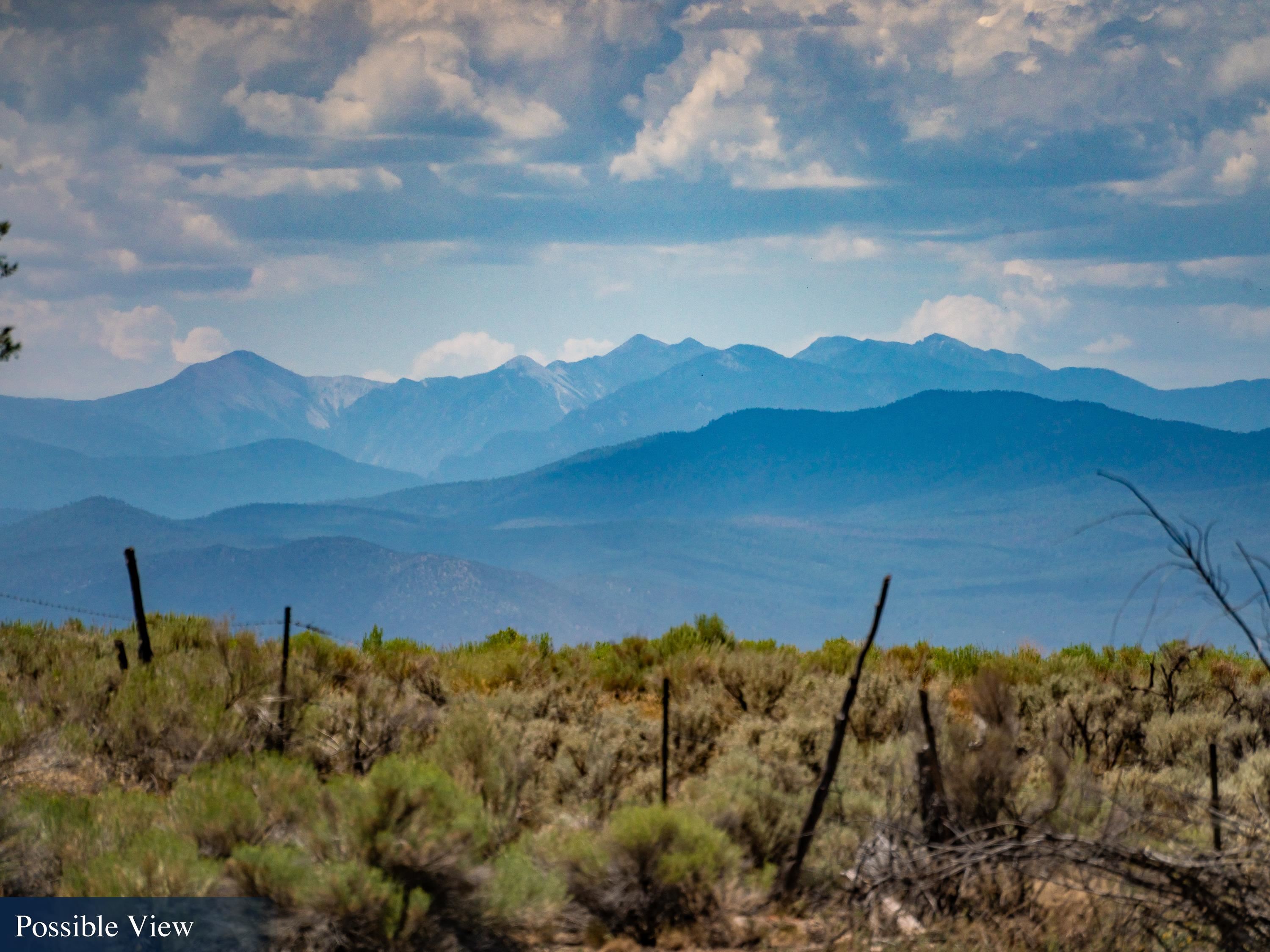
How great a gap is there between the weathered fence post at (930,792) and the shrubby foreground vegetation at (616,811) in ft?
0.44

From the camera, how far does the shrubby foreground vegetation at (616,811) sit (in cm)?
671

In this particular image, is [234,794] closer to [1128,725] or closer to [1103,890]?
[1103,890]

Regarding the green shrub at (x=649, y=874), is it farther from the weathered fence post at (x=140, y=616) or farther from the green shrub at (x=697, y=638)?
the green shrub at (x=697, y=638)

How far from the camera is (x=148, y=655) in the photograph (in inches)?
531

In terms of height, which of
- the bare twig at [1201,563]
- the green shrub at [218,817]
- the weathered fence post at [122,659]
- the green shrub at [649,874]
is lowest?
the green shrub at [649,874]

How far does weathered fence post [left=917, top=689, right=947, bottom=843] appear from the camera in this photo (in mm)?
7539

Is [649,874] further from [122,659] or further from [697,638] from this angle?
[697,638]

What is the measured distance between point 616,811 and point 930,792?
231cm

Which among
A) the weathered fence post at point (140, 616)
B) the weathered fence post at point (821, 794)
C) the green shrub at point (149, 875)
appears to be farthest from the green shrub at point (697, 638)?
the green shrub at point (149, 875)

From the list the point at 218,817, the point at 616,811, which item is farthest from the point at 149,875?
the point at 616,811

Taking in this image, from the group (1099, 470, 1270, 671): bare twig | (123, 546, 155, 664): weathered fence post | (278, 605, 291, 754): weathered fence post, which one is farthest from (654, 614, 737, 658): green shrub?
(1099, 470, 1270, 671): bare twig

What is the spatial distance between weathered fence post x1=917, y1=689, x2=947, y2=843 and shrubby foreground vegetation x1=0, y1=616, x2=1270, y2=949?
14cm

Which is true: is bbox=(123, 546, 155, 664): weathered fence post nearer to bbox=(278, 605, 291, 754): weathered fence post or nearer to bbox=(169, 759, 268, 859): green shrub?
bbox=(278, 605, 291, 754): weathered fence post

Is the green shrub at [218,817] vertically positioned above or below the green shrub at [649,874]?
above
